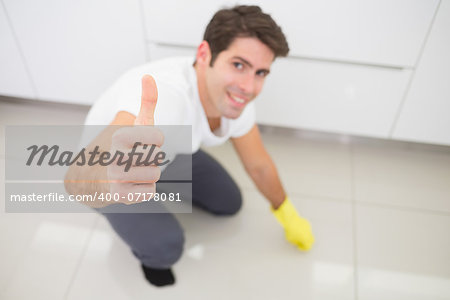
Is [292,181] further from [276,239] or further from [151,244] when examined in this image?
[151,244]

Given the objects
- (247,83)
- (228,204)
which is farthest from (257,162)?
(247,83)

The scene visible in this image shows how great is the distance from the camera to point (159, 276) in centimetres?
114

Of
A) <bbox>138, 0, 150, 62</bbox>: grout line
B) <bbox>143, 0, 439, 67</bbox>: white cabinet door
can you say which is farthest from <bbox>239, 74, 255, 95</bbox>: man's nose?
<bbox>138, 0, 150, 62</bbox>: grout line

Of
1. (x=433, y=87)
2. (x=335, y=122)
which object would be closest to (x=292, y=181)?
(x=335, y=122)

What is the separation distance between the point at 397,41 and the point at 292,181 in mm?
608

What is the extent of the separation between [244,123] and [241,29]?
0.94ft

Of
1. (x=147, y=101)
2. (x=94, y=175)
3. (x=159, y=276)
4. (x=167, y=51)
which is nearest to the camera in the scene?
(x=147, y=101)

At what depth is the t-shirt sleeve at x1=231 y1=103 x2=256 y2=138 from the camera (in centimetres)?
108

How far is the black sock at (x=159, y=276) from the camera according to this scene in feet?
3.73

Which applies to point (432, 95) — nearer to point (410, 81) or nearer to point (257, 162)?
point (410, 81)

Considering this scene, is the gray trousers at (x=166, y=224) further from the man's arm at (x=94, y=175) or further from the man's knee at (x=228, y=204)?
the man's arm at (x=94, y=175)

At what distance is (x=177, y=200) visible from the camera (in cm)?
135

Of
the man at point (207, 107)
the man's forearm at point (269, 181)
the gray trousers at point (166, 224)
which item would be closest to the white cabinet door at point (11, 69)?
the man at point (207, 107)

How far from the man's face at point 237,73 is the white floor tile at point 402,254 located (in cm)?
68
